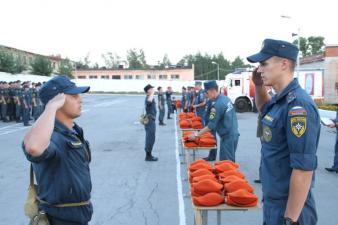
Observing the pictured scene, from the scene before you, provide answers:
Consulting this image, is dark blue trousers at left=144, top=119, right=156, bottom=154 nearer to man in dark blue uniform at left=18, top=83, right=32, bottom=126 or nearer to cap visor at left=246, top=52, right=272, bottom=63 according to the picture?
cap visor at left=246, top=52, right=272, bottom=63

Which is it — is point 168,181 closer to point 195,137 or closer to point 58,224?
point 195,137

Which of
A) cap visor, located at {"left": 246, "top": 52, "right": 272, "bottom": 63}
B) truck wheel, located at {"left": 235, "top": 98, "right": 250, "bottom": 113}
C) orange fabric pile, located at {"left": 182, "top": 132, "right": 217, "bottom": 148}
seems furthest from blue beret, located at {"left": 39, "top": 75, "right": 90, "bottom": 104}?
truck wheel, located at {"left": 235, "top": 98, "right": 250, "bottom": 113}

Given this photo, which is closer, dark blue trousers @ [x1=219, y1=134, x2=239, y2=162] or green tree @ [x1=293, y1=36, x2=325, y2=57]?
dark blue trousers @ [x1=219, y1=134, x2=239, y2=162]

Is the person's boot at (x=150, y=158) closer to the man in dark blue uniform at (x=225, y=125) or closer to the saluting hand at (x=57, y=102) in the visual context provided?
the man in dark blue uniform at (x=225, y=125)

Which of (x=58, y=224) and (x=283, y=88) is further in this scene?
(x=58, y=224)

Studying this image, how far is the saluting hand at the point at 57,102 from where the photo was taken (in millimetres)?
2521

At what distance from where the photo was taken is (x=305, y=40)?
76.9m

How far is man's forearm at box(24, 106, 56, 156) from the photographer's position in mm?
2375

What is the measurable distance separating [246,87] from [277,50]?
24139 mm

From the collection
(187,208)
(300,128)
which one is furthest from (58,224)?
(187,208)

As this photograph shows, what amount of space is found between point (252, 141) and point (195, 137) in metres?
6.48

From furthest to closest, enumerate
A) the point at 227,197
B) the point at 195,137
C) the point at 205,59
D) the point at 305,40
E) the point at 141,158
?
the point at 205,59 → the point at 305,40 → the point at 141,158 → the point at 195,137 → the point at 227,197

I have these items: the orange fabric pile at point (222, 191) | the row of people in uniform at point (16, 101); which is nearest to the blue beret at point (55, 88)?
the orange fabric pile at point (222, 191)

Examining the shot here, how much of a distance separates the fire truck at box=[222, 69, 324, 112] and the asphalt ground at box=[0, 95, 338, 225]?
13.0 meters
